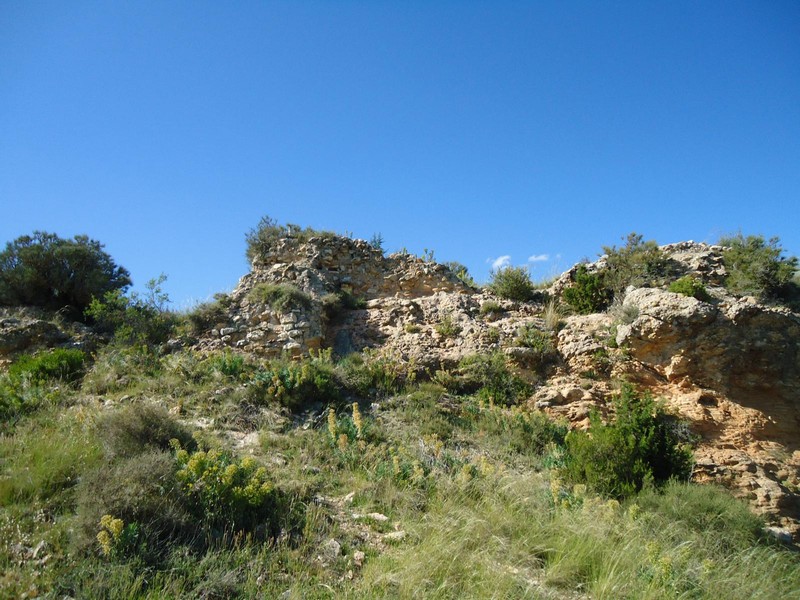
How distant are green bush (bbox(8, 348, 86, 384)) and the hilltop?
6 cm

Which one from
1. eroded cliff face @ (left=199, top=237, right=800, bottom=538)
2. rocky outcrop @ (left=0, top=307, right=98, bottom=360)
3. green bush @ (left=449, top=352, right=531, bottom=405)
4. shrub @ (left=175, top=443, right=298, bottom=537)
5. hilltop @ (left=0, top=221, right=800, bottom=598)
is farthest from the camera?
rocky outcrop @ (left=0, top=307, right=98, bottom=360)

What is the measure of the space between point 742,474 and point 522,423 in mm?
3043

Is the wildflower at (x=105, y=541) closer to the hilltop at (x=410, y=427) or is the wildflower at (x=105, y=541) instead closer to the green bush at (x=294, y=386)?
the hilltop at (x=410, y=427)

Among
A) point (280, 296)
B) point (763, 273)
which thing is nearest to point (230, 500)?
point (280, 296)

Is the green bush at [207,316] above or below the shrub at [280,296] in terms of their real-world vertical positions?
below

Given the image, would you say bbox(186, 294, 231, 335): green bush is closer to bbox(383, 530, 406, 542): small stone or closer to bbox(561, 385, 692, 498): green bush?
bbox(383, 530, 406, 542): small stone

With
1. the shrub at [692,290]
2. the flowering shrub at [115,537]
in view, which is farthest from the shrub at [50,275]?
the shrub at [692,290]

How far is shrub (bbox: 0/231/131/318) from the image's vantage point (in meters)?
11.2

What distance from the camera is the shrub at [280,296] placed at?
1040 cm

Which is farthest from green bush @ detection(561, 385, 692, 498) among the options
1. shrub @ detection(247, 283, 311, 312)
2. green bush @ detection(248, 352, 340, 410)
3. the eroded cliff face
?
shrub @ detection(247, 283, 311, 312)

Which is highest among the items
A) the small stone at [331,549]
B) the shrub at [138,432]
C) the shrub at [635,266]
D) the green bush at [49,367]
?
the shrub at [635,266]

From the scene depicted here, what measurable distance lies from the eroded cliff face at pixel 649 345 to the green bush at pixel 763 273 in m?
0.40

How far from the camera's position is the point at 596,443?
227 inches

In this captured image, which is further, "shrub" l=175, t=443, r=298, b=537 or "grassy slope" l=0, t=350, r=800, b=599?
"shrub" l=175, t=443, r=298, b=537
